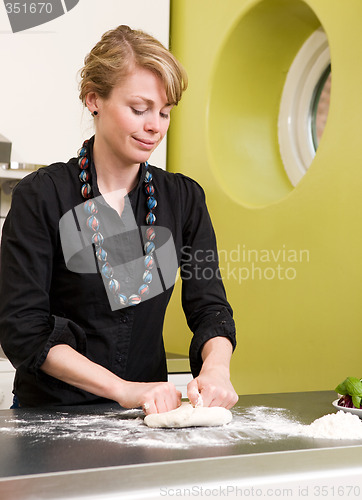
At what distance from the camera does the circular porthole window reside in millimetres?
2359

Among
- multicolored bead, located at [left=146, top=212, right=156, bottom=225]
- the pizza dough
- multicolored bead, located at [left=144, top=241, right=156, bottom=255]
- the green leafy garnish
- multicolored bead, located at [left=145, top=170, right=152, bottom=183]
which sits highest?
multicolored bead, located at [left=145, top=170, right=152, bottom=183]

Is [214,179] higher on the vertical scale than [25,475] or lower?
higher

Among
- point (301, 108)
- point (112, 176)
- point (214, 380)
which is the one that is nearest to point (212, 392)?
point (214, 380)

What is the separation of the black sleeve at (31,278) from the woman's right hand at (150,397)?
0.48 ft

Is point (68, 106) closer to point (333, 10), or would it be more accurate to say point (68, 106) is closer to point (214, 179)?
point (214, 179)

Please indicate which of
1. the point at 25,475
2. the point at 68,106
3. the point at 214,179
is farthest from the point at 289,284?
the point at 25,475

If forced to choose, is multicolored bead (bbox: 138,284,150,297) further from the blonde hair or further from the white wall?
the white wall

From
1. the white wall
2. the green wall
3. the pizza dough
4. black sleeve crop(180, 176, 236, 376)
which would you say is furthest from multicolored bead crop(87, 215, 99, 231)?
the white wall

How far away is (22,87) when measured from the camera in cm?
238

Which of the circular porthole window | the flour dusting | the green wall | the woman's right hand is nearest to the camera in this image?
the flour dusting

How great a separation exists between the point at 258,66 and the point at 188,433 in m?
1.77

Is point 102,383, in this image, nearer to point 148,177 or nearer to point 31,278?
point 31,278

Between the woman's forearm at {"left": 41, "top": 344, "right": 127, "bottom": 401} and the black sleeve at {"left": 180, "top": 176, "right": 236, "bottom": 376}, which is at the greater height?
the black sleeve at {"left": 180, "top": 176, "right": 236, "bottom": 376}

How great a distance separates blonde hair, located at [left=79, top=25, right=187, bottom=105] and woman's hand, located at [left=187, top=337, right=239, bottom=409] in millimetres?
482
